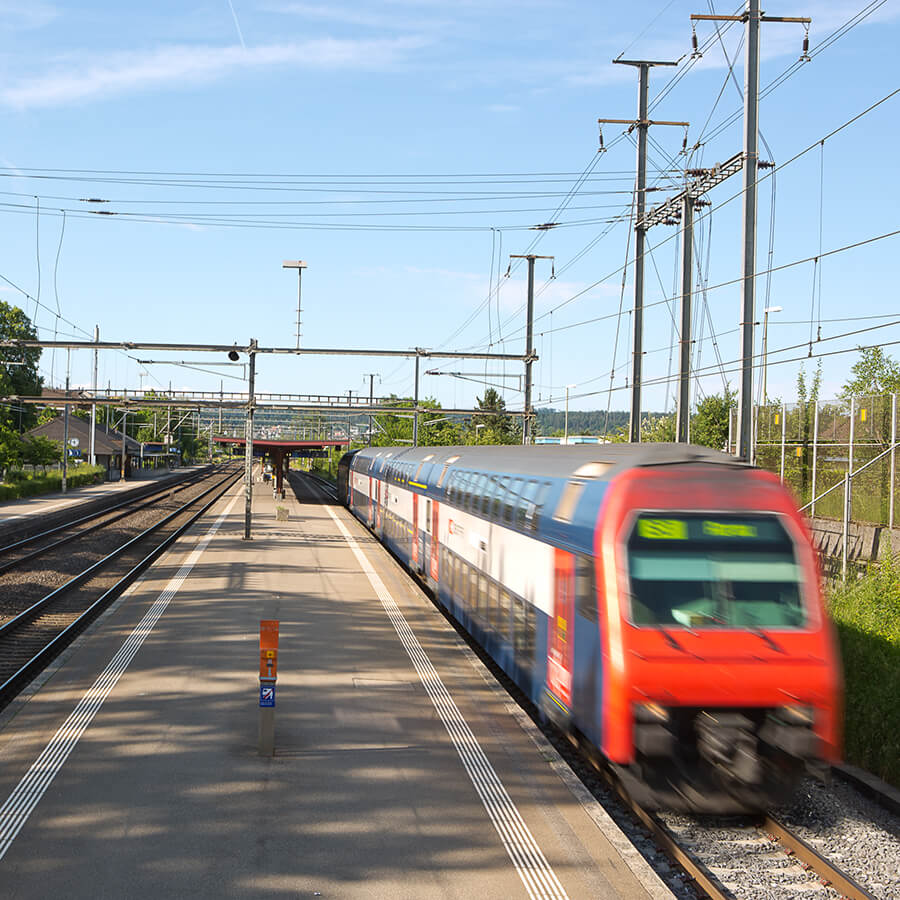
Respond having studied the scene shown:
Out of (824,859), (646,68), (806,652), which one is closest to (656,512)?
(806,652)

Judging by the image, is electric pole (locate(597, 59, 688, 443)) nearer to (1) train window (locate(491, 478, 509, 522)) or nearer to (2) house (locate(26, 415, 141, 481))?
(1) train window (locate(491, 478, 509, 522))

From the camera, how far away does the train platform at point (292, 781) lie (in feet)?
21.2

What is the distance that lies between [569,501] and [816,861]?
3.79 metres

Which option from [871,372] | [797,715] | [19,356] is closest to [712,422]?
[871,372]

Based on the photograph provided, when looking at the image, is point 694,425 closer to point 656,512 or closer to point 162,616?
point 162,616

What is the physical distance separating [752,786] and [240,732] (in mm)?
4996

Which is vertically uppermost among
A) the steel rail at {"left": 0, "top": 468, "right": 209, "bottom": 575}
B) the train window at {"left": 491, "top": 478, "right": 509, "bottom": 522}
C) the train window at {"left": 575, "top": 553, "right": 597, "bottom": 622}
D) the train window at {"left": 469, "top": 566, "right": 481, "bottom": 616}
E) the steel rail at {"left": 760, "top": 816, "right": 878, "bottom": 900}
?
the train window at {"left": 491, "top": 478, "right": 509, "bottom": 522}

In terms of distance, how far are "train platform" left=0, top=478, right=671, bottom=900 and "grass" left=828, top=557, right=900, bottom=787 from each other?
3603 mm

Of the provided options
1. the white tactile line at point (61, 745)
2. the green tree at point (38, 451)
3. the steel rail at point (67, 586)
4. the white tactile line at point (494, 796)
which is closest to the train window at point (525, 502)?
the white tactile line at point (494, 796)

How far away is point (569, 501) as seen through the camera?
9422mm

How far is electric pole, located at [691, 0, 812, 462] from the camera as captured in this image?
15.0 m

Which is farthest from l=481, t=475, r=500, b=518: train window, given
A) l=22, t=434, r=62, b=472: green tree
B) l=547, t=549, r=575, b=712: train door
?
l=22, t=434, r=62, b=472: green tree

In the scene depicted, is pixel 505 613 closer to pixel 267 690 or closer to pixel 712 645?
pixel 267 690

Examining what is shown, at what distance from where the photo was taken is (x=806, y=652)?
7.75 metres
